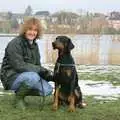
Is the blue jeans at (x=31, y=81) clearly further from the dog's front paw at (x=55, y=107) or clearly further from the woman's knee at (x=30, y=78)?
the dog's front paw at (x=55, y=107)

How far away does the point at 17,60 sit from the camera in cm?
587

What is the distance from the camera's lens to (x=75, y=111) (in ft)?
19.5

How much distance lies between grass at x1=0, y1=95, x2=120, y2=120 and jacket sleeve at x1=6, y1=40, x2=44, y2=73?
618mm

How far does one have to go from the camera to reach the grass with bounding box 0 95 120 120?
5508 mm

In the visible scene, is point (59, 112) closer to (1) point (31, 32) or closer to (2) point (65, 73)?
(2) point (65, 73)

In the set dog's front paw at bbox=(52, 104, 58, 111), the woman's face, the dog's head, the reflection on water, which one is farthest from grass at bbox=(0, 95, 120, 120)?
the reflection on water

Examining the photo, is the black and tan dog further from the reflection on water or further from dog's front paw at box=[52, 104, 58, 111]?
the reflection on water

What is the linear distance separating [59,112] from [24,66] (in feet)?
2.81

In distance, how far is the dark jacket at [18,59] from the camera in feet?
19.4

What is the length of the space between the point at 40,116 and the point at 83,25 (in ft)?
57.6

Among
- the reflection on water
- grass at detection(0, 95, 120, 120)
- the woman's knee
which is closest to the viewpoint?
grass at detection(0, 95, 120, 120)

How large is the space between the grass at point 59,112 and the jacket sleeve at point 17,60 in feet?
2.03

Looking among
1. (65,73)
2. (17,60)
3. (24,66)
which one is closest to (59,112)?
(65,73)

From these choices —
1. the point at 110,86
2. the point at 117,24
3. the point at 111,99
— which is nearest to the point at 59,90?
the point at 111,99
